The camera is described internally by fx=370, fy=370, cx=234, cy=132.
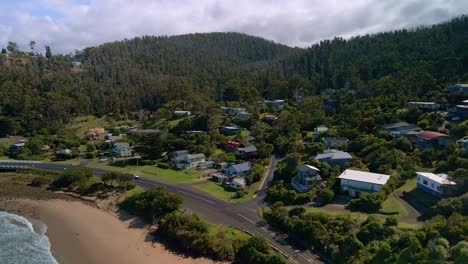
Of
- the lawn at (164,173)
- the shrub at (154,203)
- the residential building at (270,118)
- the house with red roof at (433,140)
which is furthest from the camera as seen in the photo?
the residential building at (270,118)

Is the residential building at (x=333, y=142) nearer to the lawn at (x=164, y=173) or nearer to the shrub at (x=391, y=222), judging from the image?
the lawn at (x=164, y=173)

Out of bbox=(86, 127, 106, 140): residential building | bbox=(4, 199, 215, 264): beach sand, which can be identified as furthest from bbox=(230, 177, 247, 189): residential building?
bbox=(86, 127, 106, 140): residential building

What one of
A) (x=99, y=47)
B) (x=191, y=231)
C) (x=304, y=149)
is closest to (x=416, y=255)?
(x=191, y=231)

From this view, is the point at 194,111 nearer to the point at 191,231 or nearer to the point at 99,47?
the point at 191,231

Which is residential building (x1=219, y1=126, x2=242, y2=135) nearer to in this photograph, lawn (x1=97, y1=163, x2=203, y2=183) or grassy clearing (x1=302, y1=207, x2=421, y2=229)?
lawn (x1=97, y1=163, x2=203, y2=183)

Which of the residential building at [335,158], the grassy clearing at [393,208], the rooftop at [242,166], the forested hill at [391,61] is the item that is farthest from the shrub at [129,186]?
the forested hill at [391,61]

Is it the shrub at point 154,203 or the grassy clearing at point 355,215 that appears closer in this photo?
the grassy clearing at point 355,215

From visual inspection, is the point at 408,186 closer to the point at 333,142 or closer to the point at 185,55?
the point at 333,142
